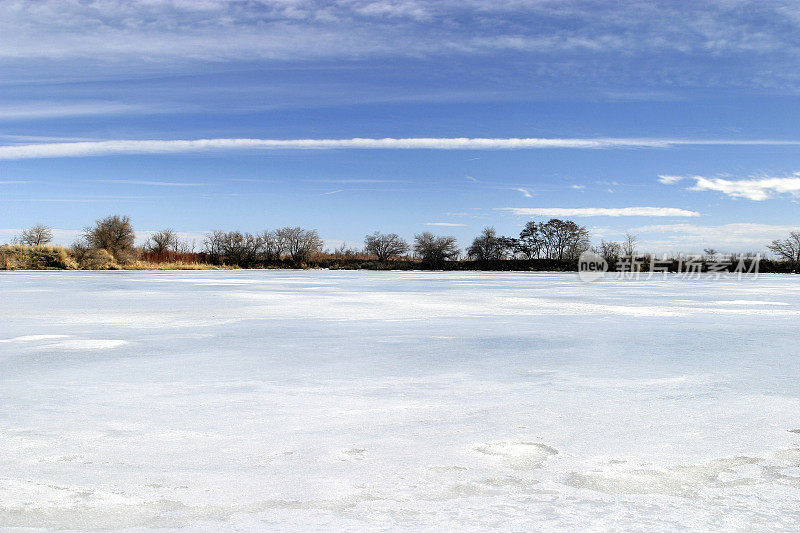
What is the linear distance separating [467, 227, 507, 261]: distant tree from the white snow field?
3365 centimetres

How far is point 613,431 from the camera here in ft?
Answer: 8.29

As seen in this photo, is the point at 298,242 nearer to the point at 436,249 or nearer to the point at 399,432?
the point at 436,249

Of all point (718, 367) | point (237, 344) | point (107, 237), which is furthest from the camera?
point (107, 237)

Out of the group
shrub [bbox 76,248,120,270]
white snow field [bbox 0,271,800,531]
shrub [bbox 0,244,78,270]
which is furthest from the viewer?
shrub [bbox 76,248,120,270]

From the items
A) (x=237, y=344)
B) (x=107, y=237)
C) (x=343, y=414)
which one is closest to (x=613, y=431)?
(x=343, y=414)

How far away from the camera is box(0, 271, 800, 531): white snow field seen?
1.78m

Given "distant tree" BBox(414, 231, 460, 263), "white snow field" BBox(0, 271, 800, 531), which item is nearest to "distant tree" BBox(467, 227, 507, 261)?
"distant tree" BBox(414, 231, 460, 263)

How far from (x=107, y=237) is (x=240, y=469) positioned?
3117cm

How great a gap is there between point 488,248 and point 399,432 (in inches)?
1452

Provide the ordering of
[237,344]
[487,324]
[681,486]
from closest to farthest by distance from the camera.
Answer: [681,486], [237,344], [487,324]

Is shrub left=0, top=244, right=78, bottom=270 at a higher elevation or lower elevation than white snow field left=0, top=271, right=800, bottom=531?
higher

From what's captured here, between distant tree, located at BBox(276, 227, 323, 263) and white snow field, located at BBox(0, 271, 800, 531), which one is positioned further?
distant tree, located at BBox(276, 227, 323, 263)

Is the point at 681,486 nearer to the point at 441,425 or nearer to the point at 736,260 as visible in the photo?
the point at 441,425

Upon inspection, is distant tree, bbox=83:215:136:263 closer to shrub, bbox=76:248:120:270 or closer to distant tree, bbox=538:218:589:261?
shrub, bbox=76:248:120:270
